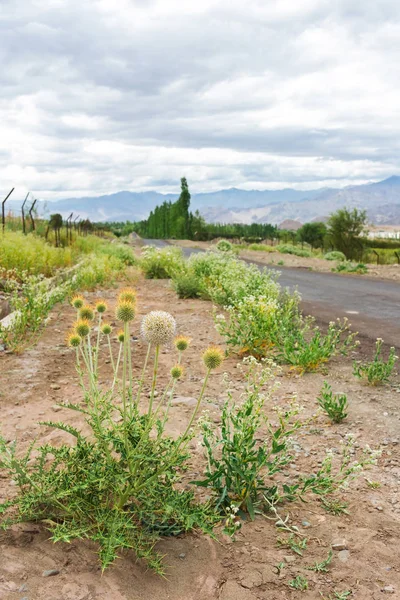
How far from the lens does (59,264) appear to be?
13.5 meters

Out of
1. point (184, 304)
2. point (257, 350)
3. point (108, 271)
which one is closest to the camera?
point (257, 350)

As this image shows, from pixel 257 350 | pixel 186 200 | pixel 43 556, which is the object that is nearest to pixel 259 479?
pixel 43 556

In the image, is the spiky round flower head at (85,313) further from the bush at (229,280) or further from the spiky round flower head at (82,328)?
the bush at (229,280)

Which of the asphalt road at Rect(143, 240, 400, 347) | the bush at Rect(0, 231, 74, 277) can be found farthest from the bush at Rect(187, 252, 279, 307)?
the bush at Rect(0, 231, 74, 277)

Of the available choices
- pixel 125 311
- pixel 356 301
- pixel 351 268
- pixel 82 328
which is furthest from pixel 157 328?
pixel 351 268

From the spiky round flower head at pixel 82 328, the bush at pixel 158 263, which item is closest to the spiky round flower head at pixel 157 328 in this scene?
the spiky round flower head at pixel 82 328

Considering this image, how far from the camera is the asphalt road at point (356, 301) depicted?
8.34m

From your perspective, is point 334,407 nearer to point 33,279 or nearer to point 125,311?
point 125,311

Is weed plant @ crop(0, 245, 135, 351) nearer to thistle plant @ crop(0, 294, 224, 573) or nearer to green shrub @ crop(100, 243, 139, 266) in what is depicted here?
thistle plant @ crop(0, 294, 224, 573)

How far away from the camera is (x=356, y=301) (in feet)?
36.9

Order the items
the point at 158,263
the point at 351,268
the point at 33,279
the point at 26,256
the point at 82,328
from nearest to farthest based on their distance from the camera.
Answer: the point at 82,328, the point at 33,279, the point at 26,256, the point at 158,263, the point at 351,268

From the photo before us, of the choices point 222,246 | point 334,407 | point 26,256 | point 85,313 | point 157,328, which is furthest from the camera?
point 222,246

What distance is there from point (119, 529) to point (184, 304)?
7171 mm

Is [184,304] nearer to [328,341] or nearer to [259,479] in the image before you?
[328,341]
